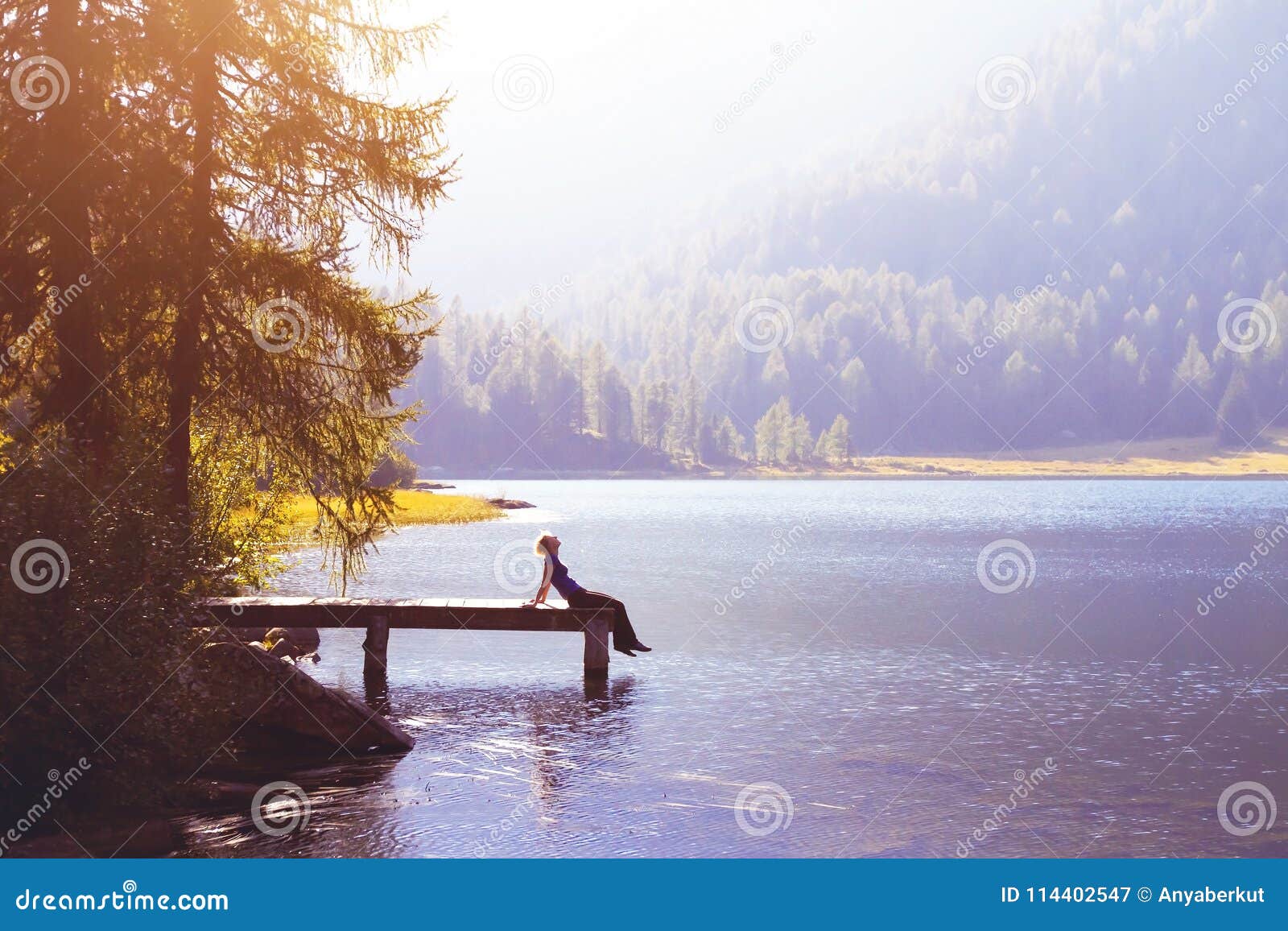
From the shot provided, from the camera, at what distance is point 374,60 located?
1953 centimetres

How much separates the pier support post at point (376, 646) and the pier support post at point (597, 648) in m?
3.94

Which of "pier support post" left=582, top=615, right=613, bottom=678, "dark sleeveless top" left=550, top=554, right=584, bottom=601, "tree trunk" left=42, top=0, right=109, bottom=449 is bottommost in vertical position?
"pier support post" left=582, top=615, right=613, bottom=678

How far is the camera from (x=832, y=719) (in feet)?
65.7

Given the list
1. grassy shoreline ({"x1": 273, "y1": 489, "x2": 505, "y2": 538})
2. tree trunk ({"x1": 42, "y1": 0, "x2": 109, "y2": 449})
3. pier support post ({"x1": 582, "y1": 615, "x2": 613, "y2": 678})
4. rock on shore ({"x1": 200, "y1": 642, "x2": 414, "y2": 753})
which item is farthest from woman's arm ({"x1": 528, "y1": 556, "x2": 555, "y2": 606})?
grassy shoreline ({"x1": 273, "y1": 489, "x2": 505, "y2": 538})

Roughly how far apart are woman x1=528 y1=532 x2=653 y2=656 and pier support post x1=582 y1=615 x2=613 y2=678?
0.71 feet

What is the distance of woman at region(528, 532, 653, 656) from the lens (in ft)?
73.2

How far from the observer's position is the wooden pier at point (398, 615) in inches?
864

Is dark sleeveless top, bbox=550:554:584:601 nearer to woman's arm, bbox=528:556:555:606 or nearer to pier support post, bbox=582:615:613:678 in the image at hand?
woman's arm, bbox=528:556:555:606

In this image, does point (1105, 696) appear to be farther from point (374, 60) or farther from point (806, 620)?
point (374, 60)

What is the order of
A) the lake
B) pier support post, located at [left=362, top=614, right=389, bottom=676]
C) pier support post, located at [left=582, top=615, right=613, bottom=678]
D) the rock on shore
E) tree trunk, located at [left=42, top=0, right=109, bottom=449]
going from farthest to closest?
pier support post, located at [left=582, top=615, right=613, bottom=678] → pier support post, located at [left=362, top=614, right=389, bottom=676] → tree trunk, located at [left=42, top=0, right=109, bottom=449] → the rock on shore → the lake

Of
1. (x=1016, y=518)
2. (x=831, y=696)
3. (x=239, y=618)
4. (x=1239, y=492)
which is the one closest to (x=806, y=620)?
(x=831, y=696)

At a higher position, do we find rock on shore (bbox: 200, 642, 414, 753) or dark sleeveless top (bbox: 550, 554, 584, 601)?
dark sleeveless top (bbox: 550, 554, 584, 601)

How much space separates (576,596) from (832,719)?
5.55m

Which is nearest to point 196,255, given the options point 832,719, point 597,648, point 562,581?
point 562,581
